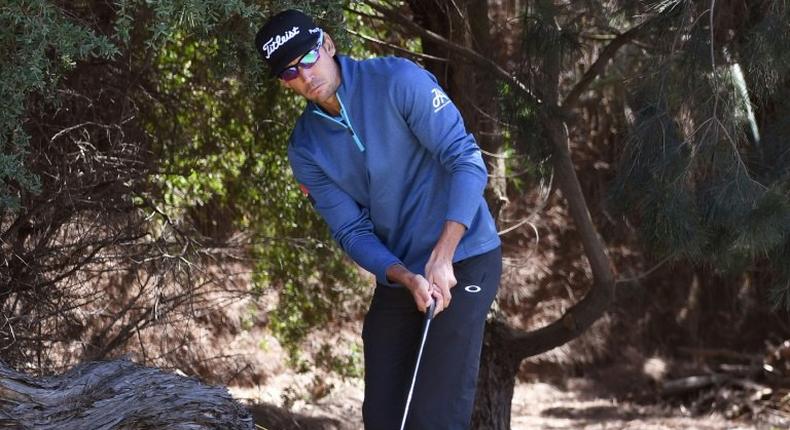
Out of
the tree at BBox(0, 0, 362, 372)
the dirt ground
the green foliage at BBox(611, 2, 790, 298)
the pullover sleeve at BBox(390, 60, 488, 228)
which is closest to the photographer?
Result: the pullover sleeve at BBox(390, 60, 488, 228)

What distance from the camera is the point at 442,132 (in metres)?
3.39

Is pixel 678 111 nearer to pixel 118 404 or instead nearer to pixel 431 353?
pixel 431 353

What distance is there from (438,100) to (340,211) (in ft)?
1.61

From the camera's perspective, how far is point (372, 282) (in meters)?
6.94

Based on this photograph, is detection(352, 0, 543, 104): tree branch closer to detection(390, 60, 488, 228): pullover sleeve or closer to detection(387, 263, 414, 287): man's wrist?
detection(390, 60, 488, 228): pullover sleeve

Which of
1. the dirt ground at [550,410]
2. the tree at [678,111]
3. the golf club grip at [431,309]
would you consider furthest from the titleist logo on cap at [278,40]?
the dirt ground at [550,410]

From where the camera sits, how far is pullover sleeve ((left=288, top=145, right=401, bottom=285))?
11.6 ft

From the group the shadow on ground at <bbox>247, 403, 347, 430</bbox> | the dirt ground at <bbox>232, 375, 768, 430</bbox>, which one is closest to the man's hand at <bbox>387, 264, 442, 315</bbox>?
the shadow on ground at <bbox>247, 403, 347, 430</bbox>

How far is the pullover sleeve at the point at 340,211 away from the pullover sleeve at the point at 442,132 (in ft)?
1.08

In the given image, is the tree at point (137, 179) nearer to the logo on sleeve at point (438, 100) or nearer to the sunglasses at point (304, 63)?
the sunglasses at point (304, 63)

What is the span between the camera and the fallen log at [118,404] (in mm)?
3229

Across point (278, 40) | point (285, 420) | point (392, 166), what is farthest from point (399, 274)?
point (285, 420)

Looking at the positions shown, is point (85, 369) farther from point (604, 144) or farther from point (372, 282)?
point (604, 144)

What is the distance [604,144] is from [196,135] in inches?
133
